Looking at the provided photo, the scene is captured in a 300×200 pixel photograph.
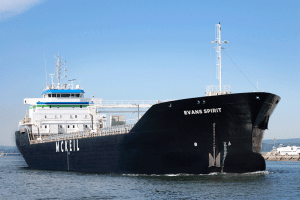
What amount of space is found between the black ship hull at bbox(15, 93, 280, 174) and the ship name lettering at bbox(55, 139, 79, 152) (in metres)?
6.39

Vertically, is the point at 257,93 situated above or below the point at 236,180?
above

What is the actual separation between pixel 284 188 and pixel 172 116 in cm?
725

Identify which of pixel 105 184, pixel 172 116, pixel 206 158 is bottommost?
pixel 105 184

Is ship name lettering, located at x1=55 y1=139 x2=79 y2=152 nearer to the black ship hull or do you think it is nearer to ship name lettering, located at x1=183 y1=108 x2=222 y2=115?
the black ship hull

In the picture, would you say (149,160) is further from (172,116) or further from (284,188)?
(284,188)

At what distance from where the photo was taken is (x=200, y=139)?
875 inches

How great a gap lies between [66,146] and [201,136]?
43.5 feet

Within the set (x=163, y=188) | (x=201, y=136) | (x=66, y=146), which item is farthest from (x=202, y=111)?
(x=66, y=146)

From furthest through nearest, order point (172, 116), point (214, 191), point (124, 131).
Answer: point (124, 131)
point (172, 116)
point (214, 191)

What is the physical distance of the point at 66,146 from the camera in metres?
31.1

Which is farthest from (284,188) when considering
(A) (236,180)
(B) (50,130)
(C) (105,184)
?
(B) (50,130)

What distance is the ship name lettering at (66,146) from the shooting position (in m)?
30.1

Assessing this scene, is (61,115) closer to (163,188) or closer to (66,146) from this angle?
(66,146)

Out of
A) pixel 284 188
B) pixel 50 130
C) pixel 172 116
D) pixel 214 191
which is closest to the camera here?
pixel 214 191
